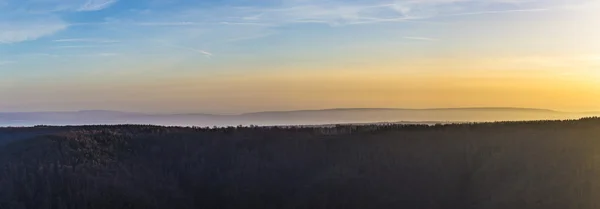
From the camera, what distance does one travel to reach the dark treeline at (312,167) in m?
25.1

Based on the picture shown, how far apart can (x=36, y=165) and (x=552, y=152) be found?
18358 millimetres

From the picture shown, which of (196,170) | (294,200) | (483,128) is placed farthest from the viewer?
(483,128)

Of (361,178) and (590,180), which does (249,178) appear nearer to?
(361,178)

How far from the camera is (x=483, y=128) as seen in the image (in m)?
31.4

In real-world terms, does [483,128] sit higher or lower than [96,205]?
higher

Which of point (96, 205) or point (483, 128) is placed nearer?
point (96, 205)

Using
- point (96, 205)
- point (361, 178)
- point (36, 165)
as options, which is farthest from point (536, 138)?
point (36, 165)

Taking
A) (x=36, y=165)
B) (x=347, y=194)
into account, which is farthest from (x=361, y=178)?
(x=36, y=165)

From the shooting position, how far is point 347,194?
26.0 meters

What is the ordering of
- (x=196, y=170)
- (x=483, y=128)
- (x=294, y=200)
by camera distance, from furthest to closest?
(x=483, y=128) < (x=196, y=170) < (x=294, y=200)

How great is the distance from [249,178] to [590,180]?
38.0ft

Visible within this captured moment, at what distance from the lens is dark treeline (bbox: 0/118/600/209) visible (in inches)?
990

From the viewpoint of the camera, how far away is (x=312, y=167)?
28328 mm

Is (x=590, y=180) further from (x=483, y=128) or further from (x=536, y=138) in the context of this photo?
(x=483, y=128)
